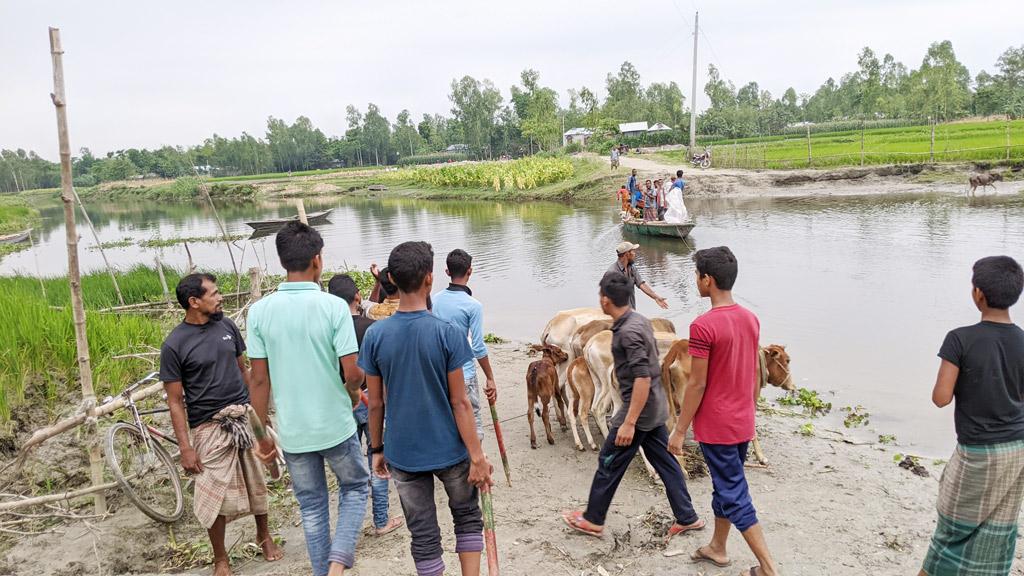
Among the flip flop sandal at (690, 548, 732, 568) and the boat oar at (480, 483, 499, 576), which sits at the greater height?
the boat oar at (480, 483, 499, 576)

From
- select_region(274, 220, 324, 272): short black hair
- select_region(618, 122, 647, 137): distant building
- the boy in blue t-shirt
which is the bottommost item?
the boy in blue t-shirt

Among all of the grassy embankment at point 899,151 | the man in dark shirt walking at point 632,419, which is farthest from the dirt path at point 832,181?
the man in dark shirt walking at point 632,419

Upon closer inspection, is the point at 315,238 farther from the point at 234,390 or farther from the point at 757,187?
the point at 757,187

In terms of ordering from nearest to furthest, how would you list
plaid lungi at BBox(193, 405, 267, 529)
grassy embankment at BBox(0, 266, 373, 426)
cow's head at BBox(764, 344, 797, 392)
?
plaid lungi at BBox(193, 405, 267, 529), cow's head at BBox(764, 344, 797, 392), grassy embankment at BBox(0, 266, 373, 426)

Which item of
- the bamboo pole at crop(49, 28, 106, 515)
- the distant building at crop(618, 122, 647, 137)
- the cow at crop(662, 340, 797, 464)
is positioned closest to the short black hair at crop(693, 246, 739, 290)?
the cow at crop(662, 340, 797, 464)

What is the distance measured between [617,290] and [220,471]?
2.81 metres

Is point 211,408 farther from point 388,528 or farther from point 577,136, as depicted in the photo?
point 577,136

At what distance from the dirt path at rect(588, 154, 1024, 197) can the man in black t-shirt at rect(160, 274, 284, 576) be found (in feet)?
93.7

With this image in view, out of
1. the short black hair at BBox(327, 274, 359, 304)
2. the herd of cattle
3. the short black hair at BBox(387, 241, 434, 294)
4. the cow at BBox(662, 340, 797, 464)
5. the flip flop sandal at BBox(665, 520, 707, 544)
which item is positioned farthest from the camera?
the herd of cattle

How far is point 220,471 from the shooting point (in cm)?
404

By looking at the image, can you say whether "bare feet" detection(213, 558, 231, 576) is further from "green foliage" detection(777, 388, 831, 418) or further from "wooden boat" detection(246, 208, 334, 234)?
"wooden boat" detection(246, 208, 334, 234)

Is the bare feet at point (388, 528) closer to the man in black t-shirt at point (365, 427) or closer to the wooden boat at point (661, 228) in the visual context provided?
the man in black t-shirt at point (365, 427)

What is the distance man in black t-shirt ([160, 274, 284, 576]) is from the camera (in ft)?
12.7

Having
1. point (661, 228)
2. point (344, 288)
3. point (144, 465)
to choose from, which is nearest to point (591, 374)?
point (344, 288)
